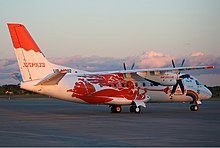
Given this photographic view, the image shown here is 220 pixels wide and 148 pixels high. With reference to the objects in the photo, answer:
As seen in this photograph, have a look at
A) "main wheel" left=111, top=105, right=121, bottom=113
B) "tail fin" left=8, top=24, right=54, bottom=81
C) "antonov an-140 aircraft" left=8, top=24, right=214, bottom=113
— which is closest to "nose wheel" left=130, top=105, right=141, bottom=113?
"antonov an-140 aircraft" left=8, top=24, right=214, bottom=113

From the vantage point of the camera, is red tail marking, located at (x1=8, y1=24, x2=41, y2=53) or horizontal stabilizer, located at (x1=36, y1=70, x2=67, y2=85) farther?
red tail marking, located at (x1=8, y1=24, x2=41, y2=53)

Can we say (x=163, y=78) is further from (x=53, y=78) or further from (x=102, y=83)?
(x=53, y=78)

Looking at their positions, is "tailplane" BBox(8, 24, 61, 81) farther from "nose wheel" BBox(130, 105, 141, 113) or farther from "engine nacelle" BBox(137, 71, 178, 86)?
"engine nacelle" BBox(137, 71, 178, 86)

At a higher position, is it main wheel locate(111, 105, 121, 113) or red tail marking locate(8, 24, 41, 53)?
red tail marking locate(8, 24, 41, 53)

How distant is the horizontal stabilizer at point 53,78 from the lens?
30594mm

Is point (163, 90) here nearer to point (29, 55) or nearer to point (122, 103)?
point (122, 103)

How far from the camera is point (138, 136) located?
17922 mm

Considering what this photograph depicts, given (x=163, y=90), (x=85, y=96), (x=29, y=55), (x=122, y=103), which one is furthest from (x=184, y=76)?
(x=29, y=55)

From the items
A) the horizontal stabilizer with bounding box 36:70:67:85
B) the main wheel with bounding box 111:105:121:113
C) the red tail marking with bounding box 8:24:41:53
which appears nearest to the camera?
the horizontal stabilizer with bounding box 36:70:67:85

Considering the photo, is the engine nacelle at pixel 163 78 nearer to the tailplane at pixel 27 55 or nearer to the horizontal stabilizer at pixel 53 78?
the horizontal stabilizer at pixel 53 78

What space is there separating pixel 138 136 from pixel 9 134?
17.2 ft

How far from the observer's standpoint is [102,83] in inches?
1346

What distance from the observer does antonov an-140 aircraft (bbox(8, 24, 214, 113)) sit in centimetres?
3131

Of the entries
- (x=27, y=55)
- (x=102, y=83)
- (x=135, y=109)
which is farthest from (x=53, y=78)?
(x=135, y=109)
